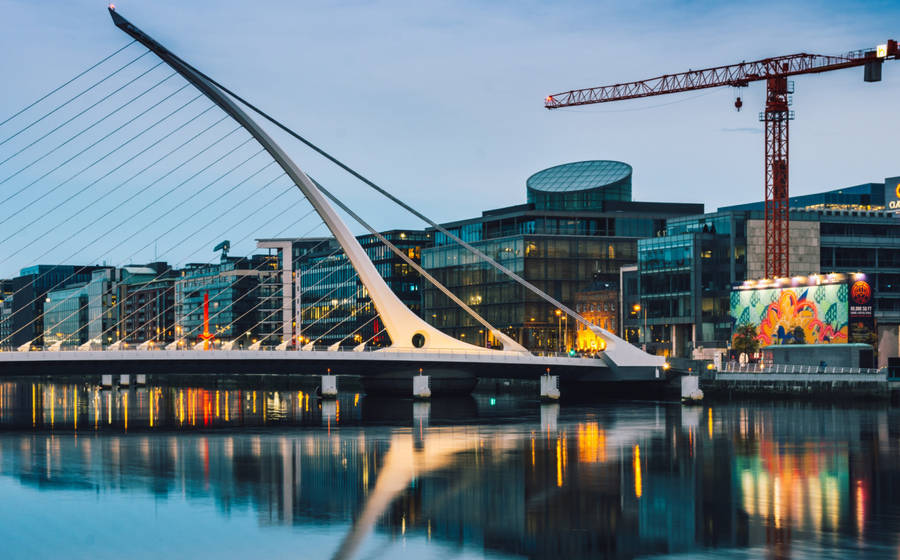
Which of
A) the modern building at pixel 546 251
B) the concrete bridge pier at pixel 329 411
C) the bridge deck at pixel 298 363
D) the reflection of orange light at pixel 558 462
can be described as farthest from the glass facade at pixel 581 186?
the reflection of orange light at pixel 558 462

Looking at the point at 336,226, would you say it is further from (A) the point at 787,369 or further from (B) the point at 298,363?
(A) the point at 787,369

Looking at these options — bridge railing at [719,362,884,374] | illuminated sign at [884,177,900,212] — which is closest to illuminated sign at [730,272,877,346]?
bridge railing at [719,362,884,374]

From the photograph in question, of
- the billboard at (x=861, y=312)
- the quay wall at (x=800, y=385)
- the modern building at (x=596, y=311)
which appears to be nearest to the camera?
the quay wall at (x=800, y=385)

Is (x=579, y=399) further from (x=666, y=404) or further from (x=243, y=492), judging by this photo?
(x=243, y=492)

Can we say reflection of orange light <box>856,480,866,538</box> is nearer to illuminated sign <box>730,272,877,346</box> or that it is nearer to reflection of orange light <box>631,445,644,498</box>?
reflection of orange light <box>631,445,644,498</box>

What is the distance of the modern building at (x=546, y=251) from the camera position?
14300 cm

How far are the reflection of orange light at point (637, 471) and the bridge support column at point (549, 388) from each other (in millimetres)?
38817

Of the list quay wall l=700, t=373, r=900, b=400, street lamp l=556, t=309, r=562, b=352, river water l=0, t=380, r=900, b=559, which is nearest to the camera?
river water l=0, t=380, r=900, b=559

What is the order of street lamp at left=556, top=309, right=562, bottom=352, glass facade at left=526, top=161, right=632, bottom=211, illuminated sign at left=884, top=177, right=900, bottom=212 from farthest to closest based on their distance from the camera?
glass facade at left=526, top=161, right=632, bottom=211 < street lamp at left=556, top=309, right=562, bottom=352 < illuminated sign at left=884, top=177, right=900, bottom=212

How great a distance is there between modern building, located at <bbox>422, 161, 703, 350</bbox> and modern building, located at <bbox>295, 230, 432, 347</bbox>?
8730mm

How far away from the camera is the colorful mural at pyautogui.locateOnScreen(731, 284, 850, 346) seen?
90.8 metres

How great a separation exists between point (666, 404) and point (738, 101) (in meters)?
45.9

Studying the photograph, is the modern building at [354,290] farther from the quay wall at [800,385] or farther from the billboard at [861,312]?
the billboard at [861,312]

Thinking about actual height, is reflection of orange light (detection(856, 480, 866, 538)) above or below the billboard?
below
